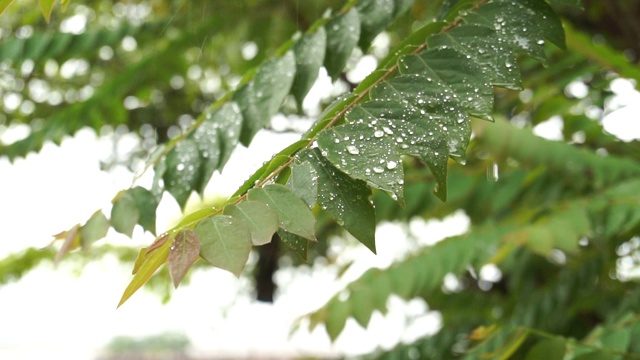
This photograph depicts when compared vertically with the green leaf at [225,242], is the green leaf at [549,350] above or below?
below

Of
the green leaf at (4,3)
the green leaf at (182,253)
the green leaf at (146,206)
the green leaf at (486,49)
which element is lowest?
the green leaf at (486,49)

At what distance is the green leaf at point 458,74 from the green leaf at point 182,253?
0.23 meters

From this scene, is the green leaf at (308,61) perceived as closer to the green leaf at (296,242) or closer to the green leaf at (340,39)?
the green leaf at (340,39)

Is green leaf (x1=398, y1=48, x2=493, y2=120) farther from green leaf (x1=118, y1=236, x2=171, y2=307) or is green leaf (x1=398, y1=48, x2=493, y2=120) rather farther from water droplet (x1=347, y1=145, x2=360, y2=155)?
green leaf (x1=118, y1=236, x2=171, y2=307)

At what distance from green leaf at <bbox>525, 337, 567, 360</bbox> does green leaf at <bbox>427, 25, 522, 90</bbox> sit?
14.4 inches

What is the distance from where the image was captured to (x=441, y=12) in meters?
0.82

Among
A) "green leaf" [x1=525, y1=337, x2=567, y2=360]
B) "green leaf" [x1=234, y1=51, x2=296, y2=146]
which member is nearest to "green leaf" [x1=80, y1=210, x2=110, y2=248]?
"green leaf" [x1=234, y1=51, x2=296, y2=146]

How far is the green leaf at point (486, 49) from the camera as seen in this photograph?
0.57m

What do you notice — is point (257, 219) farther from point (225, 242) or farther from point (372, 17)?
point (372, 17)

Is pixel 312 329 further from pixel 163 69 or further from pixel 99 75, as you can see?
pixel 99 75

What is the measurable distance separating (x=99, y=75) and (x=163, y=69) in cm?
137

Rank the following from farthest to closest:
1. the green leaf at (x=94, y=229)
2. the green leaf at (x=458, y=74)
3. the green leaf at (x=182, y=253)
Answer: the green leaf at (x=94, y=229) < the green leaf at (x=458, y=74) < the green leaf at (x=182, y=253)

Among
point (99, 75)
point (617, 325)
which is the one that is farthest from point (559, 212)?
point (99, 75)

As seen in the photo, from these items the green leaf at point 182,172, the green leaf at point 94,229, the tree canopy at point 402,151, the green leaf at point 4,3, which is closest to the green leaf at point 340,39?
the tree canopy at point 402,151
